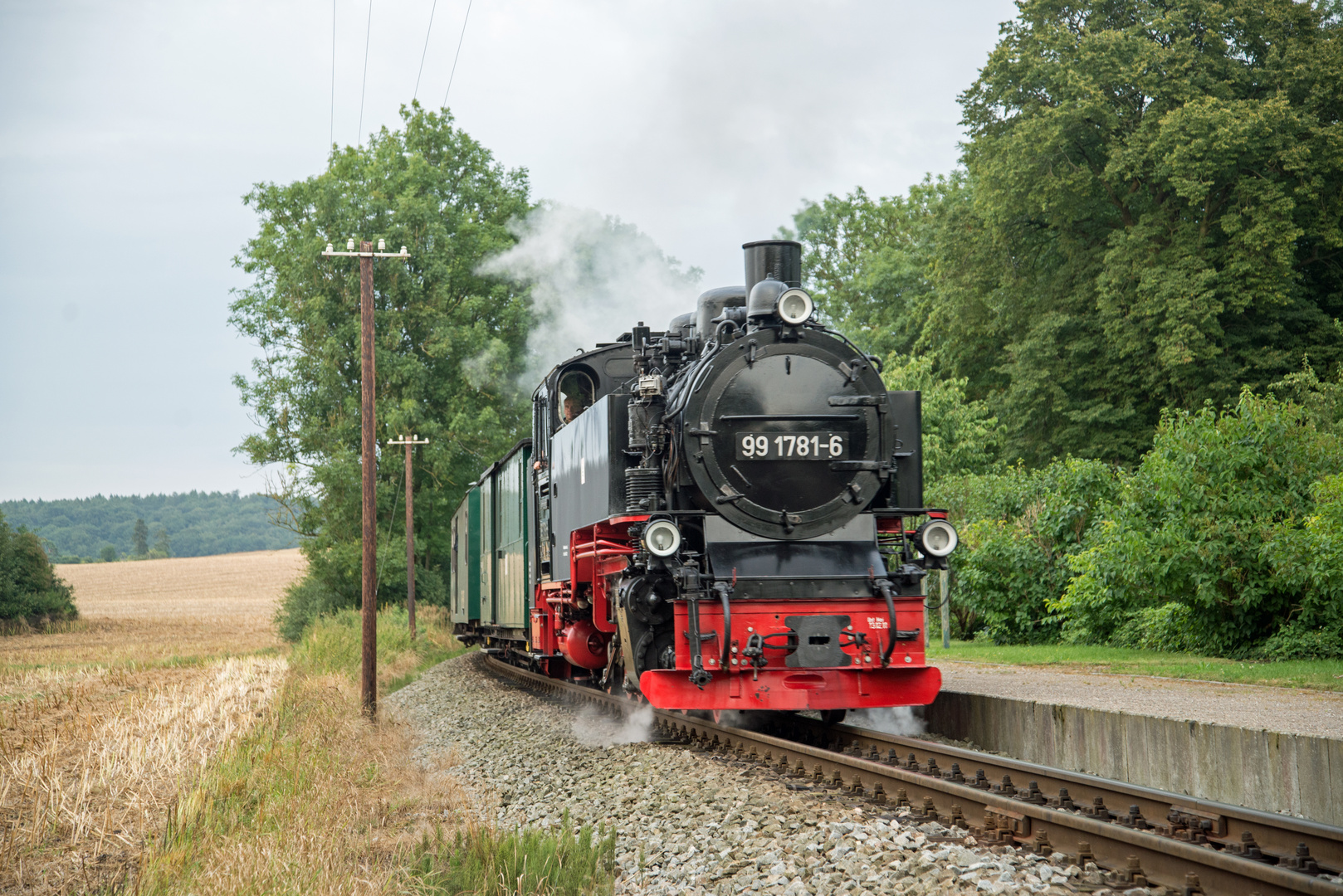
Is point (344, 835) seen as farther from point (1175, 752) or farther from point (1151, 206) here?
point (1151, 206)

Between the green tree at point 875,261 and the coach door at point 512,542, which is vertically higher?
the green tree at point 875,261

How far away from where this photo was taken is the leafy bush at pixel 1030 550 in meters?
17.3

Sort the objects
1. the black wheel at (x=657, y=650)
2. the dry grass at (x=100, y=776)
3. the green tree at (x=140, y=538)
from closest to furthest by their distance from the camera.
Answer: the dry grass at (x=100, y=776) → the black wheel at (x=657, y=650) → the green tree at (x=140, y=538)

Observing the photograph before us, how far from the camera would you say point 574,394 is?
436 inches

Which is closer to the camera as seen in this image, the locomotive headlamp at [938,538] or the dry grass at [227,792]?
the dry grass at [227,792]

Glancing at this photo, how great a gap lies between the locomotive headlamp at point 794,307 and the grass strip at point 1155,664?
19.0 ft

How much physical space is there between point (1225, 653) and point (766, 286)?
8408 mm

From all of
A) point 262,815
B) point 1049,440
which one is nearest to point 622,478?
point 262,815

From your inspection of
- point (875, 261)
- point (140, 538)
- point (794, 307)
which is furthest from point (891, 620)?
point (140, 538)

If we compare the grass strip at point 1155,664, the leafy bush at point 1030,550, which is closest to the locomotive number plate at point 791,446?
the grass strip at point 1155,664

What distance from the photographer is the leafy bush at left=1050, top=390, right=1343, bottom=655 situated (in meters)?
11.9

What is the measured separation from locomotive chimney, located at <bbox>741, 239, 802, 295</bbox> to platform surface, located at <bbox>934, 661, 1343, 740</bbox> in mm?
3653

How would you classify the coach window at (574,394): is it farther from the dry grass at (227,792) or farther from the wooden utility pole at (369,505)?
the dry grass at (227,792)

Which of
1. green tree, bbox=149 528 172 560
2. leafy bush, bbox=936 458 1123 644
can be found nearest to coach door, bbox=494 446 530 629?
leafy bush, bbox=936 458 1123 644
